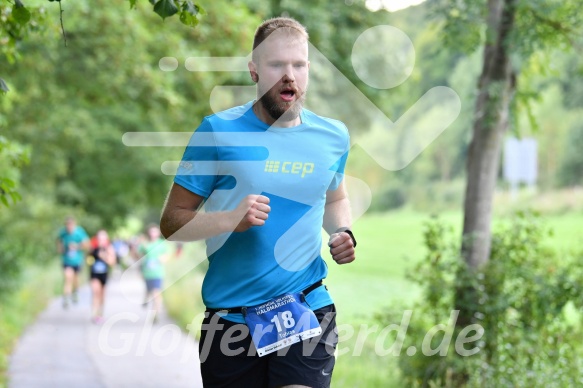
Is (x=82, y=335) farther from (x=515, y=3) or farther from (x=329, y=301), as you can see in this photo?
(x=329, y=301)

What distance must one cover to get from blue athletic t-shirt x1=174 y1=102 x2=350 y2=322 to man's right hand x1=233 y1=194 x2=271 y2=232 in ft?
0.80

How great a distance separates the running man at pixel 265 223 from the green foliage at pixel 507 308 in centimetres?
432

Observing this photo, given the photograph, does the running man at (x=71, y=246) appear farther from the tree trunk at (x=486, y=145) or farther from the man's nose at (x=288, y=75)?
the man's nose at (x=288, y=75)

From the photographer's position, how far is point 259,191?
12.6 ft

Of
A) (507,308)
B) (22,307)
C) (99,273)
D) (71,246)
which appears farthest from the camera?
(71,246)

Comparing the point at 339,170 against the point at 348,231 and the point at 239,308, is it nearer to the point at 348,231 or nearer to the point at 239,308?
the point at 348,231

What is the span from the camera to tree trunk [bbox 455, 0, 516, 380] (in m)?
8.64

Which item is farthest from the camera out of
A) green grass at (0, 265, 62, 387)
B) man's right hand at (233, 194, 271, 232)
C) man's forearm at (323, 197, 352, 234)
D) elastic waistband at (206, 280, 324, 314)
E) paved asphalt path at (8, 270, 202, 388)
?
green grass at (0, 265, 62, 387)

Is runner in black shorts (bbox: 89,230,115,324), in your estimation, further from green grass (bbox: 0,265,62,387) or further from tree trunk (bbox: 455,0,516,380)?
tree trunk (bbox: 455,0,516,380)

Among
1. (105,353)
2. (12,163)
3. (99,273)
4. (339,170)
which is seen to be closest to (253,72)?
(339,170)

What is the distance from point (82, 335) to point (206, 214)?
1245 centimetres

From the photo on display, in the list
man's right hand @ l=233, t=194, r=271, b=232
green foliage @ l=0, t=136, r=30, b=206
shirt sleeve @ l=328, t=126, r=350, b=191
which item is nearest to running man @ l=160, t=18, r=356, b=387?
shirt sleeve @ l=328, t=126, r=350, b=191

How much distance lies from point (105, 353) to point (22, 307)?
639cm

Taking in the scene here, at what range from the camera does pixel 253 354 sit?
3.94 metres
